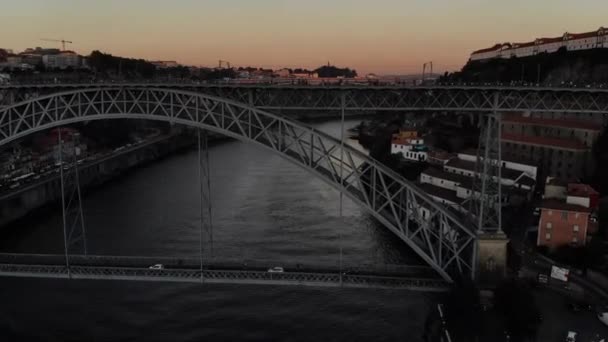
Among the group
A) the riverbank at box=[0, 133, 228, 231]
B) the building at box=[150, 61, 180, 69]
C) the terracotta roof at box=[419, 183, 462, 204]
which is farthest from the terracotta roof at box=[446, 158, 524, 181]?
the building at box=[150, 61, 180, 69]

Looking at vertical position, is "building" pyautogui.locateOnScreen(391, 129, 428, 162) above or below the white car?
above

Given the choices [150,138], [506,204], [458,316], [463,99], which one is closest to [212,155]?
[150,138]

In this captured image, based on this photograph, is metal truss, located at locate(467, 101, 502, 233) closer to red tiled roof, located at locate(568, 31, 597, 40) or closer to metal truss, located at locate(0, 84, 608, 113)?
metal truss, located at locate(0, 84, 608, 113)

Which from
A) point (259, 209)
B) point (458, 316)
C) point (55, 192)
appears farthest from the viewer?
point (55, 192)

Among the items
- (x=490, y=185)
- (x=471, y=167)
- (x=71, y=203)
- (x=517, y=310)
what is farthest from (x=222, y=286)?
(x=71, y=203)

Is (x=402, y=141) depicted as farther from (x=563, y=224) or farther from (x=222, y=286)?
(x=222, y=286)

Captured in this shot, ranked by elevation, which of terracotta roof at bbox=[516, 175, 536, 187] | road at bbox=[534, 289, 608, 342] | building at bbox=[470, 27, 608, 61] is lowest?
road at bbox=[534, 289, 608, 342]

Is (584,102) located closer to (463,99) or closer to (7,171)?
(463,99)
